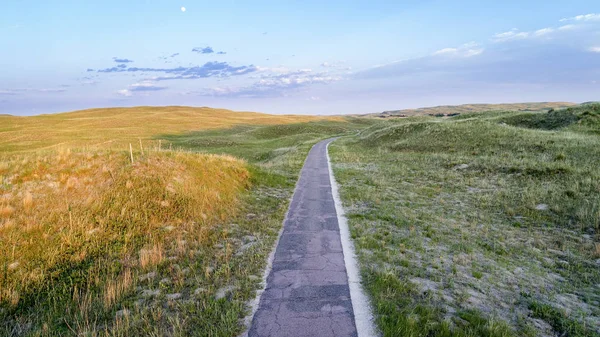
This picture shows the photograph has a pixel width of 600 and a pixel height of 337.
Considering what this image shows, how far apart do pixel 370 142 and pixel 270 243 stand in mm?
40021

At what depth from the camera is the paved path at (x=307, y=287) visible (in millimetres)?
5164

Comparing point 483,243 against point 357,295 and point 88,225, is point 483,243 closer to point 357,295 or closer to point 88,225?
point 357,295

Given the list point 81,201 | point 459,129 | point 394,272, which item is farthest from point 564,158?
point 81,201

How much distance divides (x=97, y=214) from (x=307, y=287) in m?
6.86

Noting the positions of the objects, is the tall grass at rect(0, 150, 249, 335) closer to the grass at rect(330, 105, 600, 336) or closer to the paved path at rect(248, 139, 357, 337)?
the paved path at rect(248, 139, 357, 337)

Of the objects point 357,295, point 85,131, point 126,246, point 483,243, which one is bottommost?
point 483,243

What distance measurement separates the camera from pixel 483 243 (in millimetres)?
9406

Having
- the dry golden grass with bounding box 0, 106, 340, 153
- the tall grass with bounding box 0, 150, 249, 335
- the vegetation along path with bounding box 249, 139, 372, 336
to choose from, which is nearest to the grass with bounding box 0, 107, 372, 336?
the tall grass with bounding box 0, 150, 249, 335

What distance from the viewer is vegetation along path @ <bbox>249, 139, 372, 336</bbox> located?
5172 millimetres

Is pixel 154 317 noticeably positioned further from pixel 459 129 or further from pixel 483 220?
pixel 459 129

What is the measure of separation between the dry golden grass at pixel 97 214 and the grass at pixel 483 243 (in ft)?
18.5

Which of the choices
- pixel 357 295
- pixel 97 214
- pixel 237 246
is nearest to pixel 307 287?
pixel 357 295

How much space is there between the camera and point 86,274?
7.00 metres

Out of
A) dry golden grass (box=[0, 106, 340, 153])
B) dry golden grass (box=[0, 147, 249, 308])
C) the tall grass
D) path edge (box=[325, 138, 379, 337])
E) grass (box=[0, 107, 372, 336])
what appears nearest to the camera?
path edge (box=[325, 138, 379, 337])
